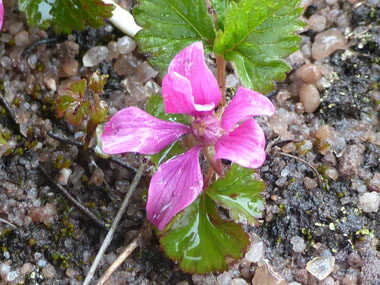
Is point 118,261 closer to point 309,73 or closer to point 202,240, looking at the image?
point 202,240

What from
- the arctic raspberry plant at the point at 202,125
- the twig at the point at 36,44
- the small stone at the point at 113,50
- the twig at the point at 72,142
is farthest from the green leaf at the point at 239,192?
the twig at the point at 36,44

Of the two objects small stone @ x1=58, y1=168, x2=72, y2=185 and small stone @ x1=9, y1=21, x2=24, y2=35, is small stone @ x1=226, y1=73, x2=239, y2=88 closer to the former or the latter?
small stone @ x1=58, y1=168, x2=72, y2=185

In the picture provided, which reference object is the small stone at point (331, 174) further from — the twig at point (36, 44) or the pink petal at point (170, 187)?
the twig at point (36, 44)

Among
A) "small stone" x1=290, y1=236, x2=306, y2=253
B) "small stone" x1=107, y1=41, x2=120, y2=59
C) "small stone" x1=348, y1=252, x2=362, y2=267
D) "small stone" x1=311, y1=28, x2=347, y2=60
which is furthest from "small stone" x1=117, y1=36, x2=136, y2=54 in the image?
"small stone" x1=348, y1=252, x2=362, y2=267

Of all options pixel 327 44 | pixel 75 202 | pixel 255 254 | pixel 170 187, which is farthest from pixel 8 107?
pixel 327 44

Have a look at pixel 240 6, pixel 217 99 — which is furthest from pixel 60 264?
pixel 240 6

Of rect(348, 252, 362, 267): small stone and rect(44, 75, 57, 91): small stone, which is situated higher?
rect(44, 75, 57, 91): small stone

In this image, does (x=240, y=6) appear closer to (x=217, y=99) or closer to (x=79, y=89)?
(x=217, y=99)
